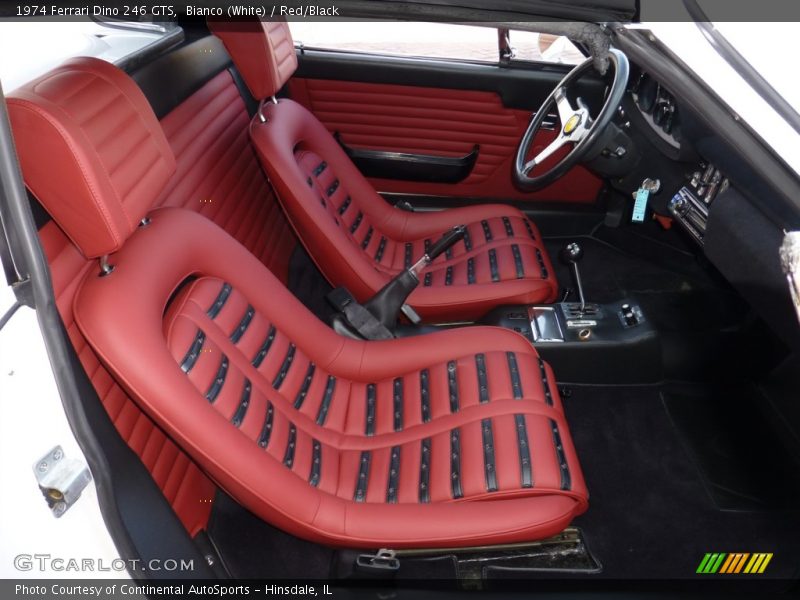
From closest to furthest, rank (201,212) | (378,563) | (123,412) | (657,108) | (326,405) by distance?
(123,412), (378,563), (326,405), (201,212), (657,108)

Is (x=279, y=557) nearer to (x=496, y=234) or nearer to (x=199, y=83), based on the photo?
(x=496, y=234)

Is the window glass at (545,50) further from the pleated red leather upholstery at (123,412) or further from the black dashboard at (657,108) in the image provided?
the pleated red leather upholstery at (123,412)

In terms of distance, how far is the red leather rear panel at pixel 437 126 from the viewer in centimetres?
254

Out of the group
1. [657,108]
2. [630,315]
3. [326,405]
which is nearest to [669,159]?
[657,108]

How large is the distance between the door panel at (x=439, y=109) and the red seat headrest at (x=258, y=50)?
695 millimetres

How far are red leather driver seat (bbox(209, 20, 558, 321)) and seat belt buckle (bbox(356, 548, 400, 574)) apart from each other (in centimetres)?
85

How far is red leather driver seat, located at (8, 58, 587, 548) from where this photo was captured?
3.18 feet

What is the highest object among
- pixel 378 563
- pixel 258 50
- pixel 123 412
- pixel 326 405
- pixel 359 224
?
pixel 258 50

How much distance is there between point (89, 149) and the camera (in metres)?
0.91

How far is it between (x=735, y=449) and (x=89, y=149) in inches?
77.7

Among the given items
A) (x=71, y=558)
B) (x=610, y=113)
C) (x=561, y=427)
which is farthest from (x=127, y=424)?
(x=610, y=113)

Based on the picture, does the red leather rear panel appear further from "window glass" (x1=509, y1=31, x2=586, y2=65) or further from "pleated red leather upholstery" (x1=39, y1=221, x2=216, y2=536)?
"pleated red leather upholstery" (x1=39, y1=221, x2=216, y2=536)

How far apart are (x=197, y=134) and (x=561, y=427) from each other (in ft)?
4.21

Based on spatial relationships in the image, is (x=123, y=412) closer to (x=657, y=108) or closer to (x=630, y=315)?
(x=630, y=315)
